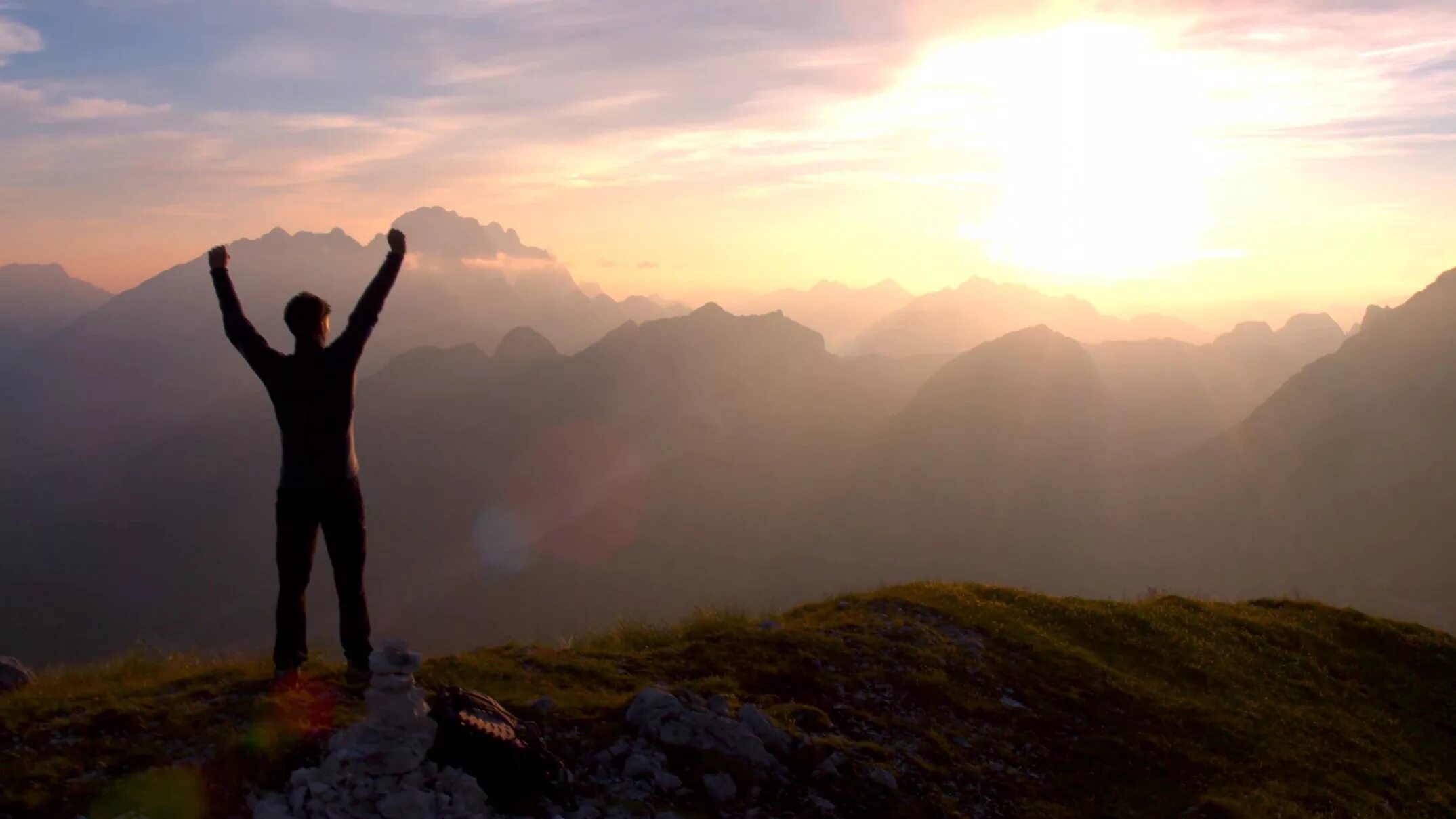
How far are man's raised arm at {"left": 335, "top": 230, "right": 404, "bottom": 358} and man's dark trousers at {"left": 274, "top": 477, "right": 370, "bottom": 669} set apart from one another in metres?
1.35

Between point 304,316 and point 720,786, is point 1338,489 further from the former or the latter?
point 304,316

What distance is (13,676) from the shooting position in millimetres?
9719

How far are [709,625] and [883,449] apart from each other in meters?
175

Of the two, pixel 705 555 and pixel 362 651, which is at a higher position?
pixel 362 651

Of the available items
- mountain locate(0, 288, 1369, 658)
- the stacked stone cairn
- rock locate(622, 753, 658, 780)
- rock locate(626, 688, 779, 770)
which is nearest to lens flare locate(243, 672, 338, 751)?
the stacked stone cairn

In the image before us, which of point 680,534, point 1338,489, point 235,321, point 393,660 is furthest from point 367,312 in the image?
point 680,534

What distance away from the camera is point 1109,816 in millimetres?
9586

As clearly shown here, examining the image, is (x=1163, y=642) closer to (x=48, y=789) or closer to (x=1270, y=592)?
(x=48, y=789)

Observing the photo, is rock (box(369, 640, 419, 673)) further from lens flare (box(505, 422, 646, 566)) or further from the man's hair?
lens flare (box(505, 422, 646, 566))

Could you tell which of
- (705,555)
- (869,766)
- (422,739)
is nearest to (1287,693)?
(869,766)

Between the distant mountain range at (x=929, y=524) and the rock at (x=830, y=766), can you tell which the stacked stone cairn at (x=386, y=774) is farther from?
the distant mountain range at (x=929, y=524)

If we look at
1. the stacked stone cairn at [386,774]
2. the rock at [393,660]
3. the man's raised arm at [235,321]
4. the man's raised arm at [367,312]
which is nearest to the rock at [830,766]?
the stacked stone cairn at [386,774]

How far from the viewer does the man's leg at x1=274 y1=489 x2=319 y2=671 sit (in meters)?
8.34

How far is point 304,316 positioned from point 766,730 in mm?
6125
